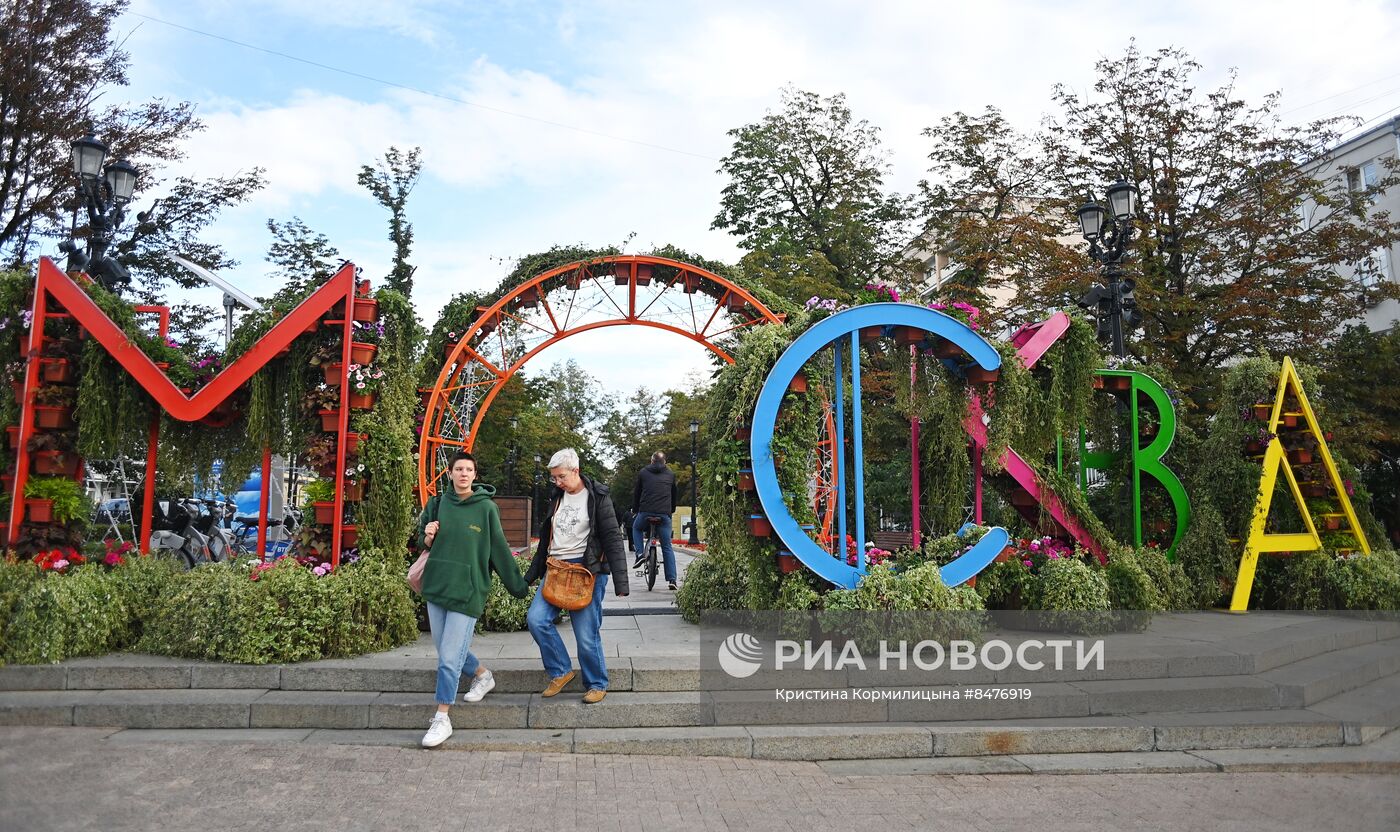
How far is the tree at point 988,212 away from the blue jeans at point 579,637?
12041 millimetres

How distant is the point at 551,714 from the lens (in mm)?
5871

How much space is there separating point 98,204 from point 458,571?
744cm

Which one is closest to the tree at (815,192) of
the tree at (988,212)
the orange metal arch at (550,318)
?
the tree at (988,212)

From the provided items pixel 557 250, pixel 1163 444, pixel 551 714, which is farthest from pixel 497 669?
pixel 1163 444

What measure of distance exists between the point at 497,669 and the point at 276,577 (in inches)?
77.8

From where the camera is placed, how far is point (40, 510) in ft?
24.3

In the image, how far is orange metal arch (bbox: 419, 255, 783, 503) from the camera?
1228 centimetres

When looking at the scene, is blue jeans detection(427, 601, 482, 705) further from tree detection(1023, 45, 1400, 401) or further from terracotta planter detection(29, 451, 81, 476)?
tree detection(1023, 45, 1400, 401)

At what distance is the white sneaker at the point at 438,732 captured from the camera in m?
5.41

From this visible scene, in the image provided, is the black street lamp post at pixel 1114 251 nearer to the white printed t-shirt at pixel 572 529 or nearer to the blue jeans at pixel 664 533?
the blue jeans at pixel 664 533

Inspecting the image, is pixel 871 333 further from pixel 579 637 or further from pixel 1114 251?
pixel 1114 251

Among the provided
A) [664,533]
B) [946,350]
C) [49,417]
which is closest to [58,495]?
[49,417]

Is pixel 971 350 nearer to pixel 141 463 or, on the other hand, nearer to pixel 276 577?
pixel 276 577

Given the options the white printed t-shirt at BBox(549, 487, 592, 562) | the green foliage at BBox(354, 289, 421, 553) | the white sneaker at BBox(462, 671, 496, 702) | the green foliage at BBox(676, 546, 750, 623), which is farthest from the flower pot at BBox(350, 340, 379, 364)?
the green foliage at BBox(676, 546, 750, 623)
